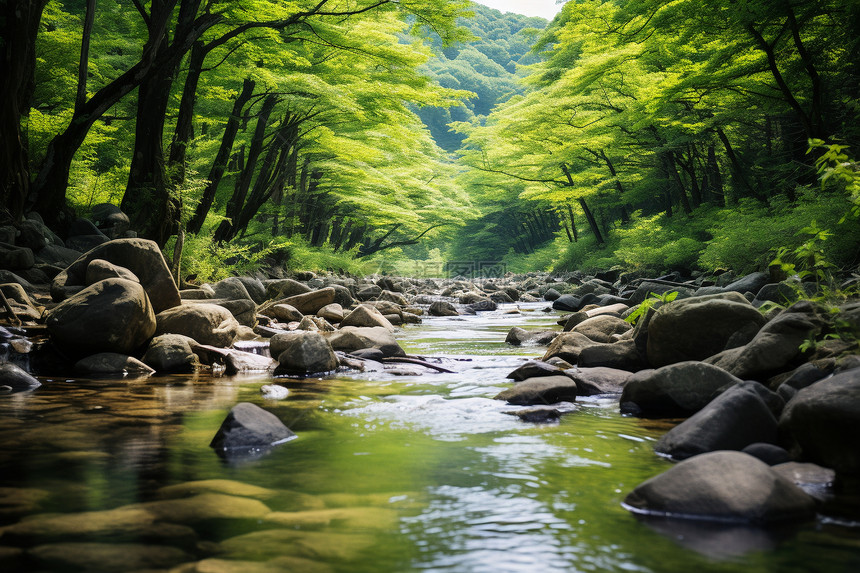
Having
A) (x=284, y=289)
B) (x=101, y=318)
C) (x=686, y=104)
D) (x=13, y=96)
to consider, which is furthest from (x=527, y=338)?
(x=686, y=104)

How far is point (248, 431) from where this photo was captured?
122 inches

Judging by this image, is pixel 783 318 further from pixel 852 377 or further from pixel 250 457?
pixel 250 457

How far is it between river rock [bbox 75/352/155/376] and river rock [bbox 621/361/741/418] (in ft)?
12.5

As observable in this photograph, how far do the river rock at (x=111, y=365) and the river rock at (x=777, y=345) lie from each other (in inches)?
175

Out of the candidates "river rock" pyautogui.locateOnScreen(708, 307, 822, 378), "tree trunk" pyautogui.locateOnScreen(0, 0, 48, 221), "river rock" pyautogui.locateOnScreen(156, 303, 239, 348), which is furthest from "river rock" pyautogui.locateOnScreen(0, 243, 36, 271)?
"river rock" pyautogui.locateOnScreen(708, 307, 822, 378)

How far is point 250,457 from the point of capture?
9.51 ft

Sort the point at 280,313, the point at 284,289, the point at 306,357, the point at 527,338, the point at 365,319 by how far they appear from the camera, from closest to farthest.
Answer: the point at 306,357 < the point at 527,338 < the point at 365,319 < the point at 280,313 < the point at 284,289

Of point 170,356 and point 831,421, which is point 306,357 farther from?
point 831,421

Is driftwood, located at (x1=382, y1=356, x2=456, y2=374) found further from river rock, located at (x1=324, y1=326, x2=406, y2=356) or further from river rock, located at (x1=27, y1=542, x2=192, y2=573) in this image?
river rock, located at (x1=27, y1=542, x2=192, y2=573)

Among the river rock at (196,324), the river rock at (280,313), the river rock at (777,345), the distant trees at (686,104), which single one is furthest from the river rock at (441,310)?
the river rock at (777,345)

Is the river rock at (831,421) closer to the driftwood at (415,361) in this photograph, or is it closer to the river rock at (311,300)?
the driftwood at (415,361)

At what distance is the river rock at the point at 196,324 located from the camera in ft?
19.5

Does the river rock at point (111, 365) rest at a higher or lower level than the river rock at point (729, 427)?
lower

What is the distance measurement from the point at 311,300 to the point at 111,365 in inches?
182
